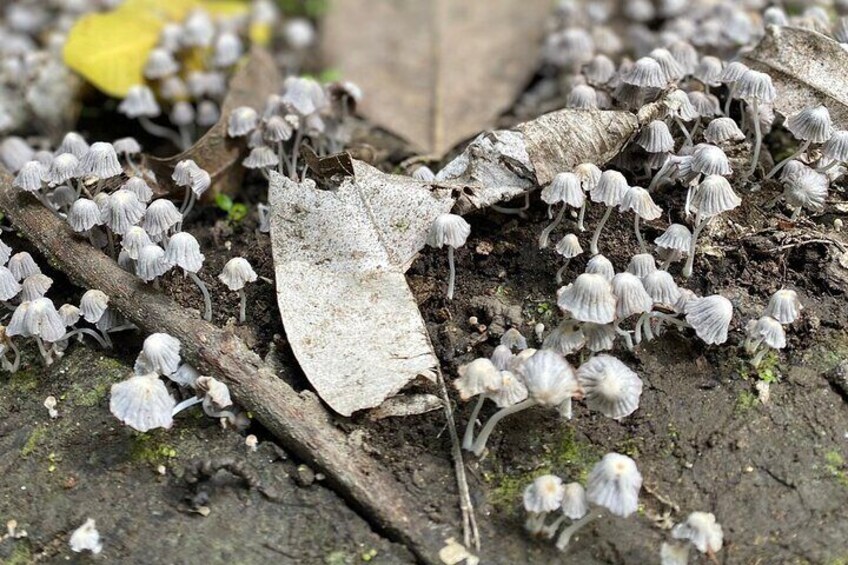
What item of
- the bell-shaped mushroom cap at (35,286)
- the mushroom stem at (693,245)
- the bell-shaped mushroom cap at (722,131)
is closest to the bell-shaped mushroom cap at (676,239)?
the mushroom stem at (693,245)

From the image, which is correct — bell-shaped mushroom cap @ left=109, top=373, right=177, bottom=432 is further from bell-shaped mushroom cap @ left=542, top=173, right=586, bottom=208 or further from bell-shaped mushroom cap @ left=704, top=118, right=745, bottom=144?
bell-shaped mushroom cap @ left=704, top=118, right=745, bottom=144

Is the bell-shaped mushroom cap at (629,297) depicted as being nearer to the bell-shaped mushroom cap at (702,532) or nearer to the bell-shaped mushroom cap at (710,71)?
the bell-shaped mushroom cap at (702,532)

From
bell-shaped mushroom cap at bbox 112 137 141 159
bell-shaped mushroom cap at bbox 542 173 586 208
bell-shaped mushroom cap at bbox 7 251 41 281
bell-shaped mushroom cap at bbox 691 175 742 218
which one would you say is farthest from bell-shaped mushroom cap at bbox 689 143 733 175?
bell-shaped mushroom cap at bbox 7 251 41 281

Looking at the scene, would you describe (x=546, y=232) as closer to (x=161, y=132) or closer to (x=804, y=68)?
(x=804, y=68)

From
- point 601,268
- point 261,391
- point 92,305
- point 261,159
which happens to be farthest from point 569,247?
point 92,305

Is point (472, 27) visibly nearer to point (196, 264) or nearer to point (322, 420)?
point (196, 264)
